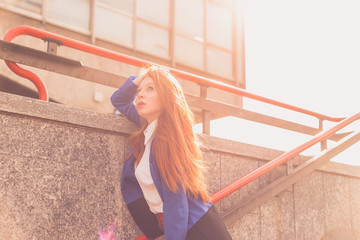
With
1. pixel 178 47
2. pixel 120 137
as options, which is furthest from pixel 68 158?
pixel 178 47

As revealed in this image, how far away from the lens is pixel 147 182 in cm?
277

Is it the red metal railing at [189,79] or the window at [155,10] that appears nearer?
the red metal railing at [189,79]

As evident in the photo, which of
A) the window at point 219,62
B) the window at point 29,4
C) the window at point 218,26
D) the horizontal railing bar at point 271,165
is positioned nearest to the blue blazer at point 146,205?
the horizontal railing bar at point 271,165

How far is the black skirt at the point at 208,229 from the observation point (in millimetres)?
2644

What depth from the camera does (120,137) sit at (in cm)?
318

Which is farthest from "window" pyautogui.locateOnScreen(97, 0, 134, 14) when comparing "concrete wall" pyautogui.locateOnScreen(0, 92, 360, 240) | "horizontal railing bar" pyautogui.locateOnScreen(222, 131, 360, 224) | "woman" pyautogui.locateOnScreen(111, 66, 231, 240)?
"woman" pyautogui.locateOnScreen(111, 66, 231, 240)

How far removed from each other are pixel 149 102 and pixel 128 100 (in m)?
0.32

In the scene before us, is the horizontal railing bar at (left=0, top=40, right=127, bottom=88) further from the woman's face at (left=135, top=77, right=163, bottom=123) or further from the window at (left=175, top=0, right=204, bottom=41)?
the window at (left=175, top=0, right=204, bottom=41)

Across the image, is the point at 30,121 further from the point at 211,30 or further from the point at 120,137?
the point at 211,30

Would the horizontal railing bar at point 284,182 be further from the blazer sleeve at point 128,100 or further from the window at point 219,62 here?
the window at point 219,62

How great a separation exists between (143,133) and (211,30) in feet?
32.5

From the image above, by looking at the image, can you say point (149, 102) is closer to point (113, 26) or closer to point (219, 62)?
point (113, 26)

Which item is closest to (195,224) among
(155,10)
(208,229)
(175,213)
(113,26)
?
(208,229)

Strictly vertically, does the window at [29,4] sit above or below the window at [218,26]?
below
